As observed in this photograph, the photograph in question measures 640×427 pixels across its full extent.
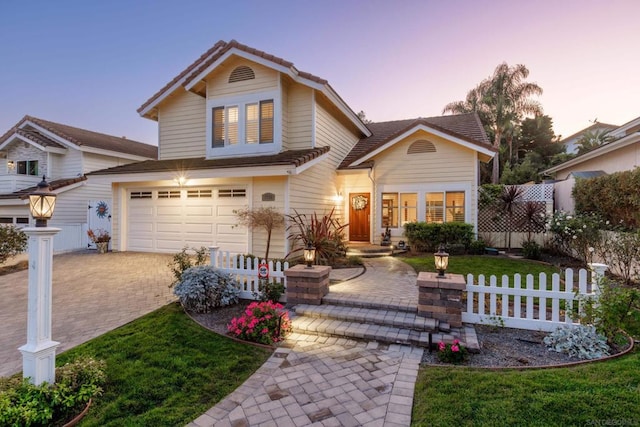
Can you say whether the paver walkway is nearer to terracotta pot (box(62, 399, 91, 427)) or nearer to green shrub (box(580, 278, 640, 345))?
terracotta pot (box(62, 399, 91, 427))

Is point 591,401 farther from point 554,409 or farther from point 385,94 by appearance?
point 385,94

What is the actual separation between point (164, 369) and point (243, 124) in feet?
28.9

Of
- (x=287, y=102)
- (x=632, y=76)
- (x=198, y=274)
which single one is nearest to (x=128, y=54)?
(x=287, y=102)

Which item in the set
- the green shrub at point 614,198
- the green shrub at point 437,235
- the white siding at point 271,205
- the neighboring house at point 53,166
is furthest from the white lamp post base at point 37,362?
the neighboring house at point 53,166

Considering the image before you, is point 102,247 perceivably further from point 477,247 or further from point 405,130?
point 477,247

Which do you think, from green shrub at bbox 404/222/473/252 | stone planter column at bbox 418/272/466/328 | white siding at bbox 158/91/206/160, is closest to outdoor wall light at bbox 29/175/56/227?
stone planter column at bbox 418/272/466/328

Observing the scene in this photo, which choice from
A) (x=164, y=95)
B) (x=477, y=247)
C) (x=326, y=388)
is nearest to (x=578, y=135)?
(x=477, y=247)

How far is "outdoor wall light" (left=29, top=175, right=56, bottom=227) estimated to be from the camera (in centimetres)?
299

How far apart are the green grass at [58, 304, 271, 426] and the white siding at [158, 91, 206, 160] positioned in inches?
341

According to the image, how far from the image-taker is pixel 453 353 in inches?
143

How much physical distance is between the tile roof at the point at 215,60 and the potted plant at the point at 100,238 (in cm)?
543

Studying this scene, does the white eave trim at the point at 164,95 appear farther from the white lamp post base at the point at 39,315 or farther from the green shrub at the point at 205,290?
the white lamp post base at the point at 39,315

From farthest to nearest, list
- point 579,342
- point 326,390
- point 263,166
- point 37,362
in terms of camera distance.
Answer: point 263,166 → point 579,342 → point 326,390 → point 37,362

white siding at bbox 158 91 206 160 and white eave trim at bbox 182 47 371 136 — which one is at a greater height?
white eave trim at bbox 182 47 371 136
